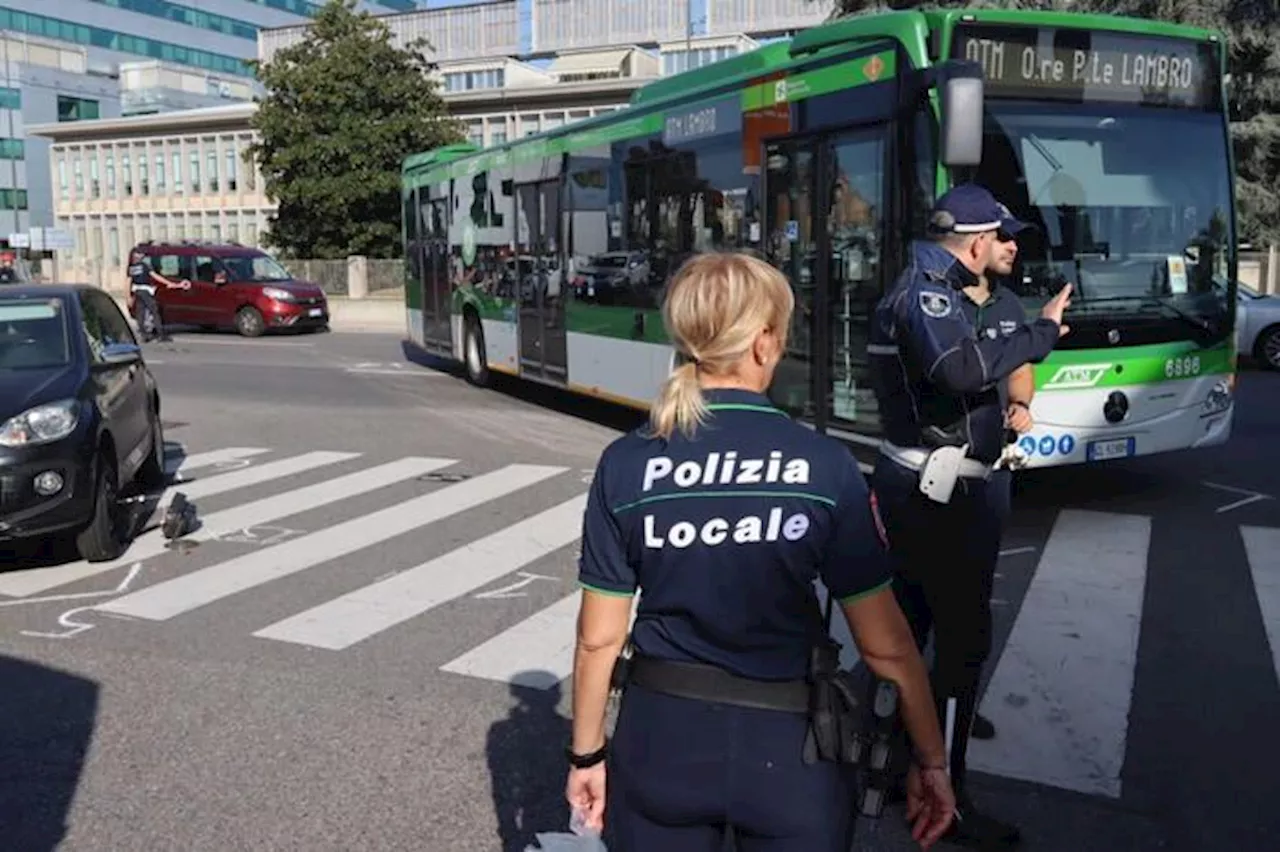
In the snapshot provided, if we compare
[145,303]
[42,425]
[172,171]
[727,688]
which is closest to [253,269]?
[145,303]

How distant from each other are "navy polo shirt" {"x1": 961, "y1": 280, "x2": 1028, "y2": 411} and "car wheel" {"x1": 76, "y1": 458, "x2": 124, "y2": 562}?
18.8ft

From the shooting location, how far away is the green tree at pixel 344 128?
3866 cm

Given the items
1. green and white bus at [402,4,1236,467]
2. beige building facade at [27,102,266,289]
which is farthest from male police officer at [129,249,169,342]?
beige building facade at [27,102,266,289]

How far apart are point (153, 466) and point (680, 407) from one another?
28.6ft

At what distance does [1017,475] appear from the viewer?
30.5 feet

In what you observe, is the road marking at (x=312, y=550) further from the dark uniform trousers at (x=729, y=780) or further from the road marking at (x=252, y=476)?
the dark uniform trousers at (x=729, y=780)

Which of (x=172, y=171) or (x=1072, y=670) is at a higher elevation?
(x=172, y=171)

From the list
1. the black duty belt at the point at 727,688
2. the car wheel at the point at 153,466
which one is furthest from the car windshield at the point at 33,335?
the black duty belt at the point at 727,688

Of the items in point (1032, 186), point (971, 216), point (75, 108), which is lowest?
point (971, 216)

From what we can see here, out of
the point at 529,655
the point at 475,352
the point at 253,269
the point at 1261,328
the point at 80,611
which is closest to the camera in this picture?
the point at 529,655

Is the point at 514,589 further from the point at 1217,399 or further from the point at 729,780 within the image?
the point at 1217,399

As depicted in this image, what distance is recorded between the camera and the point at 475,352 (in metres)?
16.8

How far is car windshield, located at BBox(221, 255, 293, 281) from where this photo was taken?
27812mm

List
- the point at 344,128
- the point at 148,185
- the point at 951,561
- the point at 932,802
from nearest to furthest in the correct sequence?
1. the point at 932,802
2. the point at 951,561
3. the point at 344,128
4. the point at 148,185
